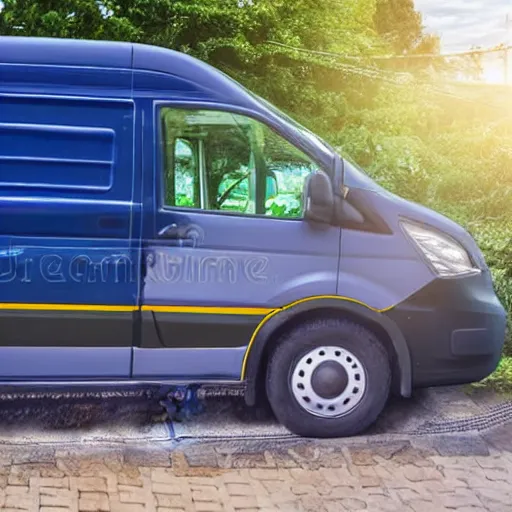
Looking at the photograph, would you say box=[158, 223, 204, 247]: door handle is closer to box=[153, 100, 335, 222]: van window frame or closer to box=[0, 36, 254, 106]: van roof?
box=[153, 100, 335, 222]: van window frame

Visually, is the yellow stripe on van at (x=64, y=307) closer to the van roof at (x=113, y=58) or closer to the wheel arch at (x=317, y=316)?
the wheel arch at (x=317, y=316)

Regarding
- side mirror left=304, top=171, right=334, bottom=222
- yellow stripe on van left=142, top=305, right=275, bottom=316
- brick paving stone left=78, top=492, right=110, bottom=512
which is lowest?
brick paving stone left=78, top=492, right=110, bottom=512

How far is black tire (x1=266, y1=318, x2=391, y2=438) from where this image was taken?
463 cm

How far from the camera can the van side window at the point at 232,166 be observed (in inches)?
181

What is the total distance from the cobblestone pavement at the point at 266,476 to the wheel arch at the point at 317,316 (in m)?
0.38

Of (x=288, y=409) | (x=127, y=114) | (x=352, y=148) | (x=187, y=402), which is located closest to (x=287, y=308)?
(x=288, y=409)

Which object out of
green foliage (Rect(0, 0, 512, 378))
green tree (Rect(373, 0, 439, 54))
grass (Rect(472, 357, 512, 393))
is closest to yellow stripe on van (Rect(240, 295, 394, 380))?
grass (Rect(472, 357, 512, 393))

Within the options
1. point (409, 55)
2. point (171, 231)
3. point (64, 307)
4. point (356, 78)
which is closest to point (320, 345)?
point (171, 231)

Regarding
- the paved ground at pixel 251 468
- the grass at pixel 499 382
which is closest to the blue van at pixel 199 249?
the paved ground at pixel 251 468

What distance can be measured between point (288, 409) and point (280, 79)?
812cm

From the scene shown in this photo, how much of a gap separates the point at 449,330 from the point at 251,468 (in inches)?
54.8

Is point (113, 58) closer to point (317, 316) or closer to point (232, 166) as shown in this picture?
point (232, 166)

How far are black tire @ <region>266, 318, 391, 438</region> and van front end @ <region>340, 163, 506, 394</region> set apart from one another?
20 cm

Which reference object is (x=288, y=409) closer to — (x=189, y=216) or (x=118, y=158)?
(x=189, y=216)
